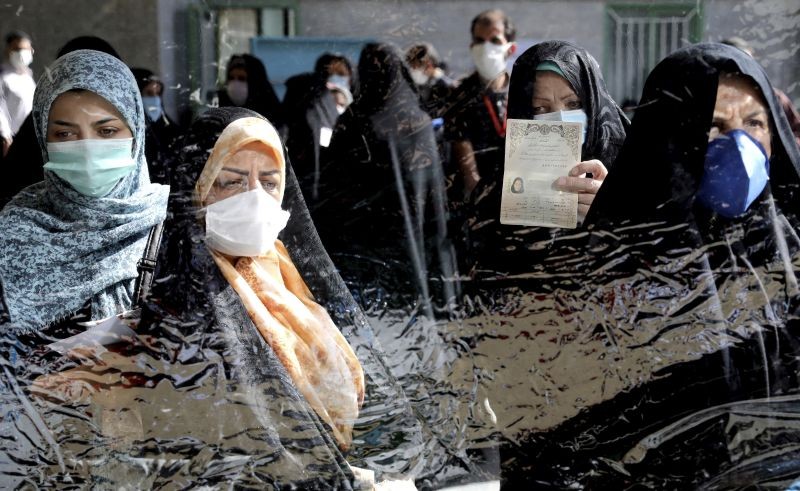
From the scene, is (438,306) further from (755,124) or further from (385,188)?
(755,124)

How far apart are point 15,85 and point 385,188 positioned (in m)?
0.84

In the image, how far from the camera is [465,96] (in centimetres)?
216

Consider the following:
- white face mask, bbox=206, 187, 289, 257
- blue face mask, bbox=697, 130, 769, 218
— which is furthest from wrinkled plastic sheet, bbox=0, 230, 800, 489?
white face mask, bbox=206, 187, 289, 257

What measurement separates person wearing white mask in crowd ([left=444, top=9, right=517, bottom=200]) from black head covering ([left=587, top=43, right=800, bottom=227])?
0.28 metres

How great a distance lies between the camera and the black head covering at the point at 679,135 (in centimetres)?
216

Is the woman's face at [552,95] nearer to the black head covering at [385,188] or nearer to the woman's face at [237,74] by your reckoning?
the black head covering at [385,188]

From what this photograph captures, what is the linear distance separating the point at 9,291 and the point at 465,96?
43.5 inches

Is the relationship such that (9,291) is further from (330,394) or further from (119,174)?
(330,394)

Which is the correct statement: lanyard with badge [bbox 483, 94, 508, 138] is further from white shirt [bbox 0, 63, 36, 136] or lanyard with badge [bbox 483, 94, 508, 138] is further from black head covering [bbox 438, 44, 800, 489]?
white shirt [bbox 0, 63, 36, 136]

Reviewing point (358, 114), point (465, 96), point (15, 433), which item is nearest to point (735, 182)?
point (465, 96)

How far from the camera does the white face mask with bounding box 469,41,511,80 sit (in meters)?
2.13

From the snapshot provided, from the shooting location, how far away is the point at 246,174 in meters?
2.07

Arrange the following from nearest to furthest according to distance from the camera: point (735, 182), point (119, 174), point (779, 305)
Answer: point (119, 174), point (735, 182), point (779, 305)

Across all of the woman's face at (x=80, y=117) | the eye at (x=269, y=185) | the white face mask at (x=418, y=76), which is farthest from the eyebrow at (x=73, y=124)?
the white face mask at (x=418, y=76)
